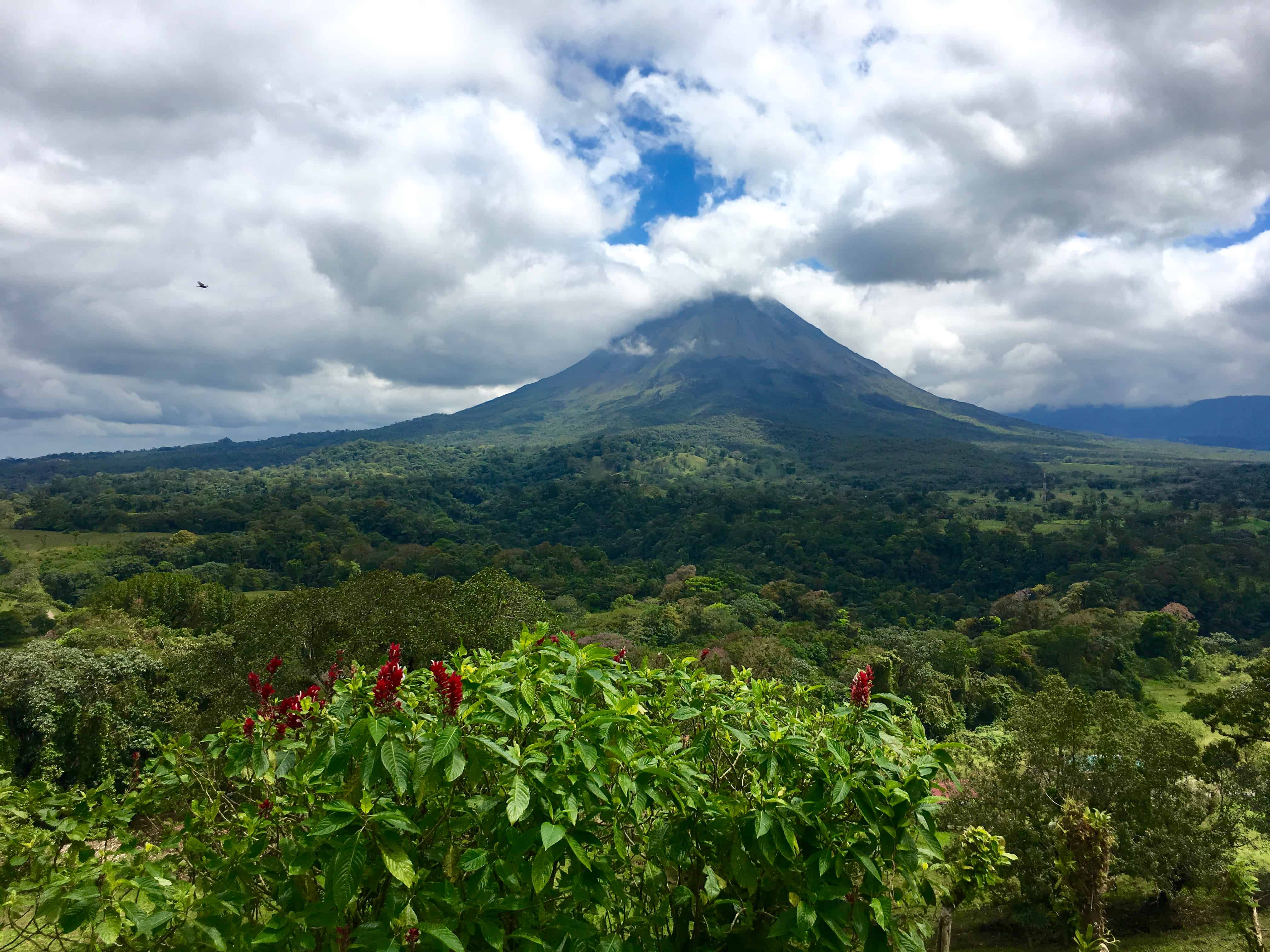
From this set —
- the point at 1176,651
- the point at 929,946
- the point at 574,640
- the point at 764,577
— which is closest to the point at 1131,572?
the point at 1176,651

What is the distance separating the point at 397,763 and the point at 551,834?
0.53 meters

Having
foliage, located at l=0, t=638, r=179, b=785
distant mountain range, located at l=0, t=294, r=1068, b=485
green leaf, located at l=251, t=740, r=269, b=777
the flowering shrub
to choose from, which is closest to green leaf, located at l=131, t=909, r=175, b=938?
the flowering shrub

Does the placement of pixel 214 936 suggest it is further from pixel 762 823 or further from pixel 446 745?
pixel 762 823

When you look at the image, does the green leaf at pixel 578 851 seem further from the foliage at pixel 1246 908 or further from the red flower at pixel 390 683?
the foliage at pixel 1246 908

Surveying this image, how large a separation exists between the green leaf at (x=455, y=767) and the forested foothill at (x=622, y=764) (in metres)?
0.03

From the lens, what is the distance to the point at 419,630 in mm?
14648

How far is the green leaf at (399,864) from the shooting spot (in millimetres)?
1916

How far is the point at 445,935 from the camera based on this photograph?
184cm

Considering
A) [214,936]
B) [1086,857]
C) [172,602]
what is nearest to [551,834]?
[214,936]

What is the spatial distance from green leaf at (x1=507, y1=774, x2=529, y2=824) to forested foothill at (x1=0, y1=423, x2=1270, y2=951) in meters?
0.01

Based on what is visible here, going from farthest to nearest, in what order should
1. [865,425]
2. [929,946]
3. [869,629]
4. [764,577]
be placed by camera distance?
[865,425], [764,577], [869,629], [929,946]

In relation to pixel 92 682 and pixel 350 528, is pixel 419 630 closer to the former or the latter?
pixel 92 682

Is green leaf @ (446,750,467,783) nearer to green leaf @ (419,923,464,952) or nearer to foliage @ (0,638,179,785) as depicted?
green leaf @ (419,923,464,952)

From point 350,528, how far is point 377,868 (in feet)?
236
